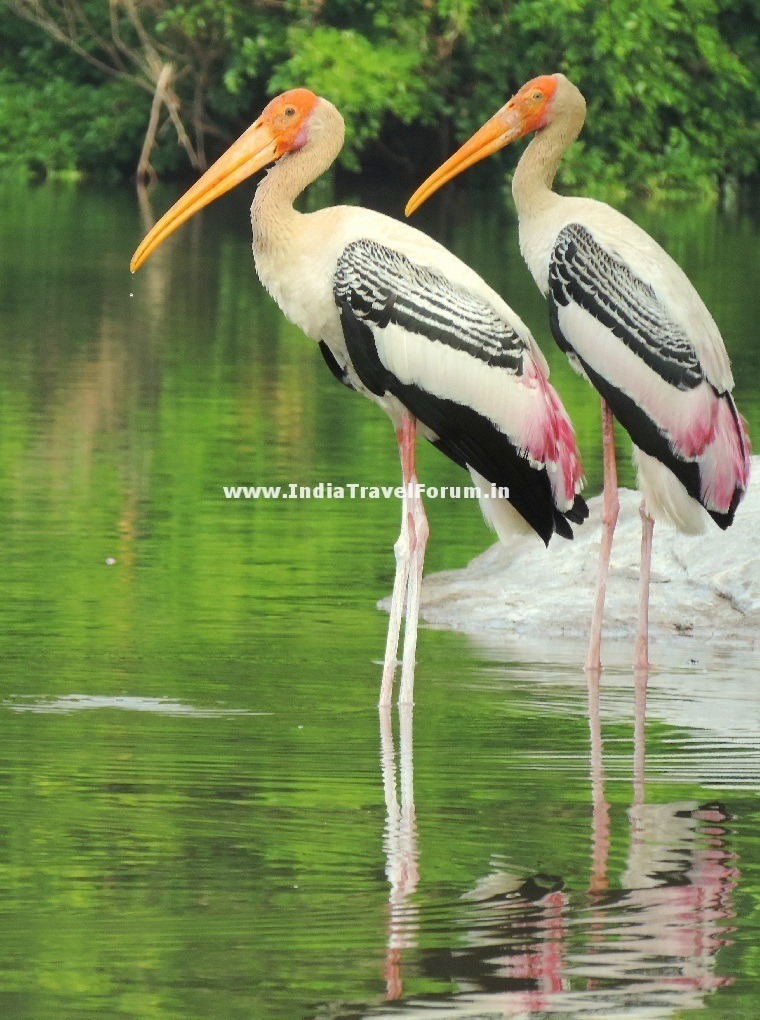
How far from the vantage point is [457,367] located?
6.86m

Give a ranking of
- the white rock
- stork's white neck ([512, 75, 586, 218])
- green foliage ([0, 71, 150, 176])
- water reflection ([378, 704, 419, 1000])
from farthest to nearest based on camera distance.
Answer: green foliage ([0, 71, 150, 176])
the white rock
stork's white neck ([512, 75, 586, 218])
water reflection ([378, 704, 419, 1000])

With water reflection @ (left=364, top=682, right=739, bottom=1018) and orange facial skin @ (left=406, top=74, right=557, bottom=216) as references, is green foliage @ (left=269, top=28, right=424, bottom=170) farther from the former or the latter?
water reflection @ (left=364, top=682, right=739, bottom=1018)

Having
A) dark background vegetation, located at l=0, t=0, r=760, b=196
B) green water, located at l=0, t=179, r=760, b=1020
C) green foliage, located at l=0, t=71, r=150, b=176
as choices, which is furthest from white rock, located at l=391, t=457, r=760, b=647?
green foliage, located at l=0, t=71, r=150, b=176

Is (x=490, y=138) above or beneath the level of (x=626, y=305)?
above

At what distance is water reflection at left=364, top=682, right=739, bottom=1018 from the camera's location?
4234mm

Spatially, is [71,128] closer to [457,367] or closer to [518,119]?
[518,119]

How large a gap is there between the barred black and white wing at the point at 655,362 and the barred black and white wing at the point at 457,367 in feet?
1.58

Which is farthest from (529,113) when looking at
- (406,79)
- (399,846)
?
(406,79)

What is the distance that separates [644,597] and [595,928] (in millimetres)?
2815

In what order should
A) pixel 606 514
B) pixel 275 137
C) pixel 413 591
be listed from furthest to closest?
pixel 606 514
pixel 275 137
pixel 413 591

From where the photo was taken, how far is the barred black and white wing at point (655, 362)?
7320mm

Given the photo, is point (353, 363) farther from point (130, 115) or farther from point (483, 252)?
point (130, 115)

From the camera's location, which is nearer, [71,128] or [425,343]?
[425,343]

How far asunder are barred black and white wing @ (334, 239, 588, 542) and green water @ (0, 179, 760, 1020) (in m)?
0.61
